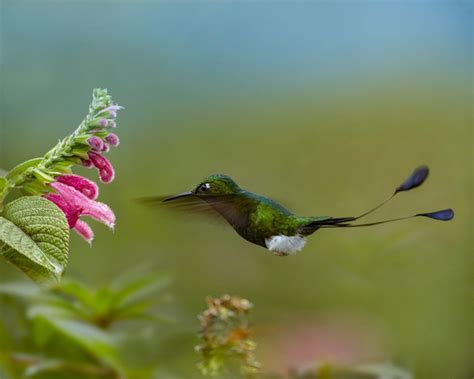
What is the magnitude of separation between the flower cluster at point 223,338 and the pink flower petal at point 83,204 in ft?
0.31

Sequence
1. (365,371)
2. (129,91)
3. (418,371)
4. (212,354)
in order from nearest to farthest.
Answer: (212,354)
(365,371)
(418,371)
(129,91)

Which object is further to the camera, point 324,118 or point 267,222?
point 324,118

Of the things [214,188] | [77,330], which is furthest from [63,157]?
[77,330]

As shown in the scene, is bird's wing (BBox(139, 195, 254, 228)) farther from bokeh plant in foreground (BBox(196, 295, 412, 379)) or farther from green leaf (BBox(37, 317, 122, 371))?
green leaf (BBox(37, 317, 122, 371))

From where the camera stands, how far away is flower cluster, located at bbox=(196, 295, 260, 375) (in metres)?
0.43

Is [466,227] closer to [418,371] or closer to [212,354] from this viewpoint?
[418,371]

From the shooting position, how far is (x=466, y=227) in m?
1.18

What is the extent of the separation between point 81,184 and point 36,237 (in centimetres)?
8

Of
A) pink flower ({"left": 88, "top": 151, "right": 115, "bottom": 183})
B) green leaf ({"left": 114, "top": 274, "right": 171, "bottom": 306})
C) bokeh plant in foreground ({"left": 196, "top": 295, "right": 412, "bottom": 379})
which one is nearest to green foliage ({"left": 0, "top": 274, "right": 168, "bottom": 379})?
green leaf ({"left": 114, "top": 274, "right": 171, "bottom": 306})

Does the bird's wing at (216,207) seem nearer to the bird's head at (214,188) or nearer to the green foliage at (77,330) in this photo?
the bird's head at (214,188)

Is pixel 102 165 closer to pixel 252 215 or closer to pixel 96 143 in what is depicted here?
pixel 96 143

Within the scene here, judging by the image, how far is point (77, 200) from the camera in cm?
36

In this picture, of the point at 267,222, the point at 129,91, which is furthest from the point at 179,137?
the point at 267,222

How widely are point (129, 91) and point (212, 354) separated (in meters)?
0.76
